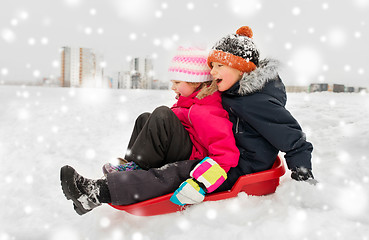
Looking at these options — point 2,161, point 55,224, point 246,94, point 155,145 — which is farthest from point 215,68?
point 2,161

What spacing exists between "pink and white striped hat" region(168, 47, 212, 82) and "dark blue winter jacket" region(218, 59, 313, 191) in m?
0.27

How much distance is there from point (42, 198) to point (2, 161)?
1279mm

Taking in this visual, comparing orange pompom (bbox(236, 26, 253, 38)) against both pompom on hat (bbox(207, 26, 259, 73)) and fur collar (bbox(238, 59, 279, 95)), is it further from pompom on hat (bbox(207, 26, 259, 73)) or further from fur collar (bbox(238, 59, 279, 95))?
fur collar (bbox(238, 59, 279, 95))

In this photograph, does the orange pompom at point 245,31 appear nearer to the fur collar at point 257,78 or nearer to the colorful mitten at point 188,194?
the fur collar at point 257,78

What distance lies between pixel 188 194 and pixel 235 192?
1.04 ft

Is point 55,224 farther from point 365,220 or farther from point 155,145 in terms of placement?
point 365,220

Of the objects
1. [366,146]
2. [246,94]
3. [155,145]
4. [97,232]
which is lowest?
[97,232]

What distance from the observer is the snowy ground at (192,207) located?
1520 millimetres

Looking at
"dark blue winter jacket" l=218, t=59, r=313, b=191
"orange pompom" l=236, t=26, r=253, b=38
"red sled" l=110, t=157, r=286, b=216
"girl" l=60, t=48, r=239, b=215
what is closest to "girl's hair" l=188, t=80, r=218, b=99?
"girl" l=60, t=48, r=239, b=215

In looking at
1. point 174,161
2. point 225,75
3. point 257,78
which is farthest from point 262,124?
point 174,161

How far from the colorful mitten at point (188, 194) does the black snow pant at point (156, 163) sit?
0.08 metres


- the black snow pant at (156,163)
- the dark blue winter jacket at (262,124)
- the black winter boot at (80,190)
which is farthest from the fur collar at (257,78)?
the black winter boot at (80,190)

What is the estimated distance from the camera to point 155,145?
67.2 inches

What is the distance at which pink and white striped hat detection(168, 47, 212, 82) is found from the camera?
2.03 metres
